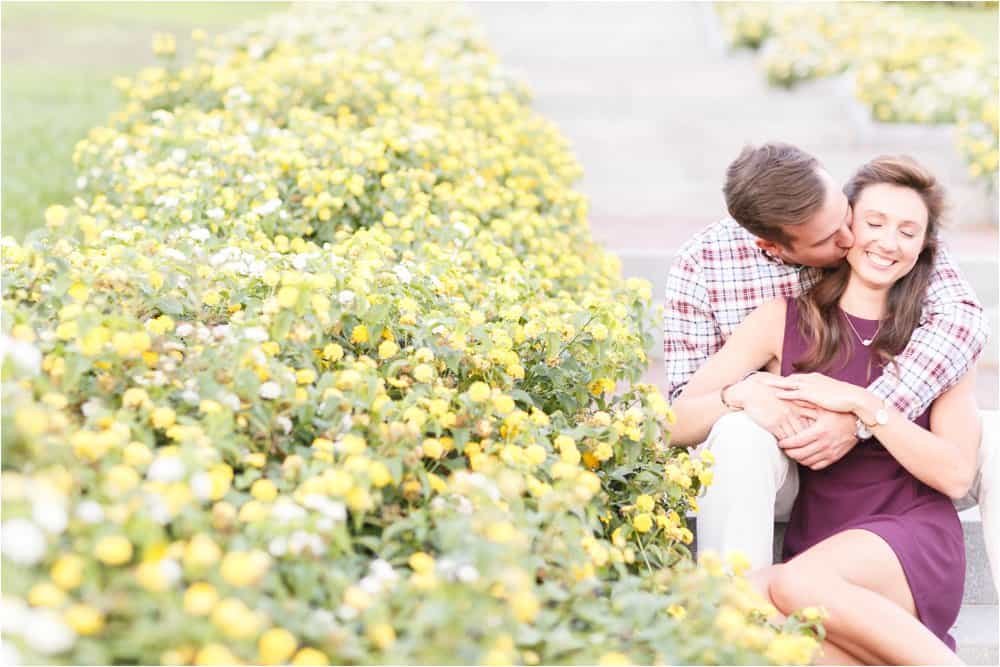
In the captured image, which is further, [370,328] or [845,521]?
[845,521]

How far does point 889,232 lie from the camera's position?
8.40 ft

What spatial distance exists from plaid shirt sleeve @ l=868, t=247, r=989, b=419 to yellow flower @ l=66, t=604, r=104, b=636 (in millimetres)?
1851

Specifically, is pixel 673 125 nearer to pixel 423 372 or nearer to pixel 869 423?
pixel 869 423

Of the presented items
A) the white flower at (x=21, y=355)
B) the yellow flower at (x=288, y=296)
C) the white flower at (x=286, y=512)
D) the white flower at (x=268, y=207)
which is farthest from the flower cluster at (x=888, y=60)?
the white flower at (x=21, y=355)

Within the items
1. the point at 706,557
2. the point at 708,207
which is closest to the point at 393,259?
the point at 706,557

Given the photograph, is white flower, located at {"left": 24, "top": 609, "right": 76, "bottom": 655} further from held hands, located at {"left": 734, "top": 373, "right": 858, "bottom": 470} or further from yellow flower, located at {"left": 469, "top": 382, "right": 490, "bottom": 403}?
held hands, located at {"left": 734, "top": 373, "right": 858, "bottom": 470}

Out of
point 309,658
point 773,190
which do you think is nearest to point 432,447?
point 309,658

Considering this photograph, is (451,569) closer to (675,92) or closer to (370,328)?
(370,328)

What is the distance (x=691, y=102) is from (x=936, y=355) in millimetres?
5935

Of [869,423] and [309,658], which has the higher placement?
[309,658]

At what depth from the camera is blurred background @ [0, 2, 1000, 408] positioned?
5.73m

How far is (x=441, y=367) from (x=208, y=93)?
3.43 metres

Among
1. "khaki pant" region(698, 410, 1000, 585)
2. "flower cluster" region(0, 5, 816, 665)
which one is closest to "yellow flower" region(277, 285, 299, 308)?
"flower cluster" region(0, 5, 816, 665)

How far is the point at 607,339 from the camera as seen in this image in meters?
2.32
